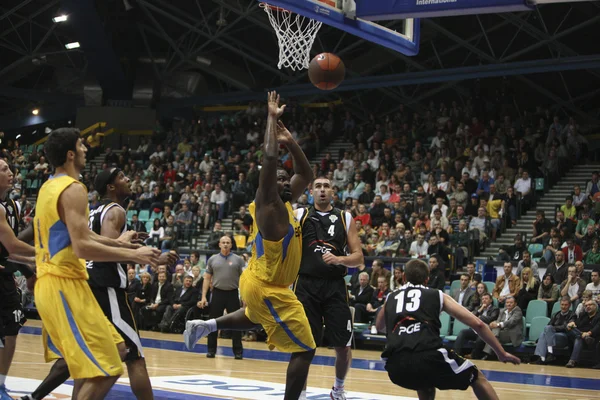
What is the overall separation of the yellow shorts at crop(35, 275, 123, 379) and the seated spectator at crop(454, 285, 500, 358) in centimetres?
1014

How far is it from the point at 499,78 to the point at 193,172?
33.8ft

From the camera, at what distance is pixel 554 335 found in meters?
13.4

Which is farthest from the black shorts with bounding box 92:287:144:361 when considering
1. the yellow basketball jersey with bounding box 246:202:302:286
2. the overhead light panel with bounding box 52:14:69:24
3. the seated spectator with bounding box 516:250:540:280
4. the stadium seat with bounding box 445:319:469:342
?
the overhead light panel with bounding box 52:14:69:24

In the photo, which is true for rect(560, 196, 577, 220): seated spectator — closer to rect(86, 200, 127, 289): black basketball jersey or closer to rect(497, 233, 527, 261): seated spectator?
rect(497, 233, 527, 261): seated spectator

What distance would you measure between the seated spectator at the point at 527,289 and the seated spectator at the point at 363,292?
274cm

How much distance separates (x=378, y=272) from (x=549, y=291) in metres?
3.21

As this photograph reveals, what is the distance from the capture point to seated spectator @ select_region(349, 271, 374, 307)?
1552 centimetres

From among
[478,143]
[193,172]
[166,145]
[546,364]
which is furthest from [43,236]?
[166,145]

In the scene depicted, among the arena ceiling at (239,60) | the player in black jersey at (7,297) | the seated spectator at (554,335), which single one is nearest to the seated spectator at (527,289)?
the seated spectator at (554,335)

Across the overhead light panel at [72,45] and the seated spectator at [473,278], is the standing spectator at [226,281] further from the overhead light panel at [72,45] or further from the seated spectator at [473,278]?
the overhead light panel at [72,45]

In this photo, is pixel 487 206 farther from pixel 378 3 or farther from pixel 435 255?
pixel 378 3

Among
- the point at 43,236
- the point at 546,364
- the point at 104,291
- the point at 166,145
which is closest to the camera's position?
the point at 43,236

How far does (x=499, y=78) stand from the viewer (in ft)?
87.3

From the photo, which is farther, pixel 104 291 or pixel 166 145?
pixel 166 145
